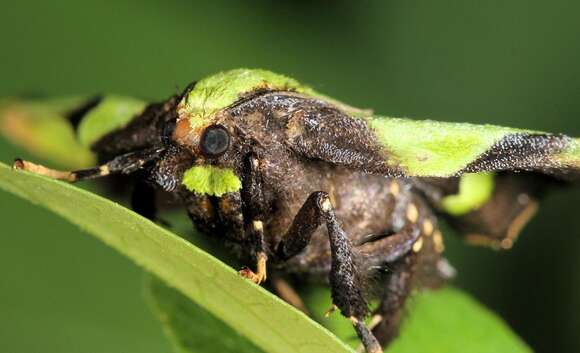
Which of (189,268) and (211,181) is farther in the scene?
(211,181)

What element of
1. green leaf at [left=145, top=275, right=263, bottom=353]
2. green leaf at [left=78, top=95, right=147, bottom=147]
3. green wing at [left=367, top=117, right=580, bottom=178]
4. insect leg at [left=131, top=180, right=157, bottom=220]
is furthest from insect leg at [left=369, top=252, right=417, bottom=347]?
green leaf at [left=78, top=95, right=147, bottom=147]

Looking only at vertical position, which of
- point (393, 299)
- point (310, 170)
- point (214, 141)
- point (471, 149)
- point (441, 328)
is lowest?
point (441, 328)

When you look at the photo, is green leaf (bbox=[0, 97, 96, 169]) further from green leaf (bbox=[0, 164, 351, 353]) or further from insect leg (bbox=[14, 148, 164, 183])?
green leaf (bbox=[0, 164, 351, 353])

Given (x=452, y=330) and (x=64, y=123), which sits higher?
(x=64, y=123)

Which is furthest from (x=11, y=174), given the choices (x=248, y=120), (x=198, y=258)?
(x=248, y=120)

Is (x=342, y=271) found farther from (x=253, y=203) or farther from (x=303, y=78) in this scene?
(x=303, y=78)

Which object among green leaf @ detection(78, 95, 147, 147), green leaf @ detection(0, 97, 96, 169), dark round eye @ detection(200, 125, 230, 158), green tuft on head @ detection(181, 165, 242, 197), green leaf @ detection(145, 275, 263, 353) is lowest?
green leaf @ detection(145, 275, 263, 353)

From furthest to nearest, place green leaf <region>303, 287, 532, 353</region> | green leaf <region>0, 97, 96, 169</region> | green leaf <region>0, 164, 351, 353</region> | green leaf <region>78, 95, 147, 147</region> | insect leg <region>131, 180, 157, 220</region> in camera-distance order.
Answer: green leaf <region>0, 97, 96, 169</region> → green leaf <region>78, 95, 147, 147</region> → green leaf <region>303, 287, 532, 353</region> → insect leg <region>131, 180, 157, 220</region> → green leaf <region>0, 164, 351, 353</region>

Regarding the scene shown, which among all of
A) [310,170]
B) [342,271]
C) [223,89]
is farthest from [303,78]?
[342,271]
